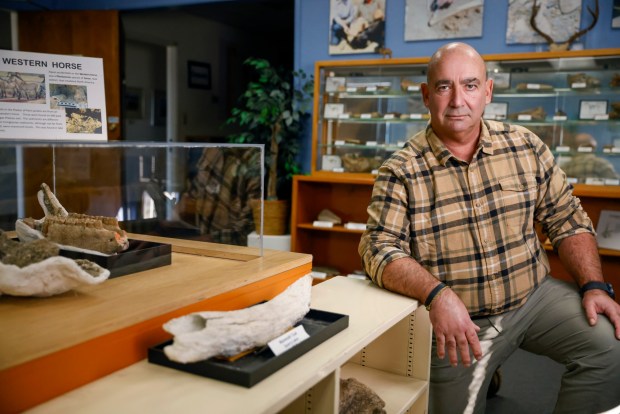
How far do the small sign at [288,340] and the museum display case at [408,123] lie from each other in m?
3.17

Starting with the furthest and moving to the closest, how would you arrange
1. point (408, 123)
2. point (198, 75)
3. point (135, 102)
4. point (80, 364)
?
point (198, 75) → point (135, 102) → point (408, 123) → point (80, 364)

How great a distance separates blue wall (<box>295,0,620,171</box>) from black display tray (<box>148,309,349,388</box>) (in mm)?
3812

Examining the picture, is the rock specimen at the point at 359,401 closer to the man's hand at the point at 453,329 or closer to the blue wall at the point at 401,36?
the man's hand at the point at 453,329

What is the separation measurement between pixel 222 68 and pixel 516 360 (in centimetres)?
608

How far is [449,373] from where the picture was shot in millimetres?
2027

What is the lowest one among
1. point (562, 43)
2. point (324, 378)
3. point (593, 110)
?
point (324, 378)

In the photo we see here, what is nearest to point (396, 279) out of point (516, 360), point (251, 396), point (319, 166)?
point (251, 396)

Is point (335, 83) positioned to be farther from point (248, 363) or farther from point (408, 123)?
point (248, 363)

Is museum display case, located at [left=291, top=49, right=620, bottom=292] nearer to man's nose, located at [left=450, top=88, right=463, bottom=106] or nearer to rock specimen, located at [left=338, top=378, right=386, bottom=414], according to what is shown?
man's nose, located at [left=450, top=88, right=463, bottom=106]

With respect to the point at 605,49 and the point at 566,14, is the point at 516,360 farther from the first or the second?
the point at 566,14

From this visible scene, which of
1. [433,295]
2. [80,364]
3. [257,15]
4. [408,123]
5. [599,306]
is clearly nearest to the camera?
[80,364]

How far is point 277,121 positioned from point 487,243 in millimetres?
3279

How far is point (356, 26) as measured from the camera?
5.04 m

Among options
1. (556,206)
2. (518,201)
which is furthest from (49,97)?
(556,206)
